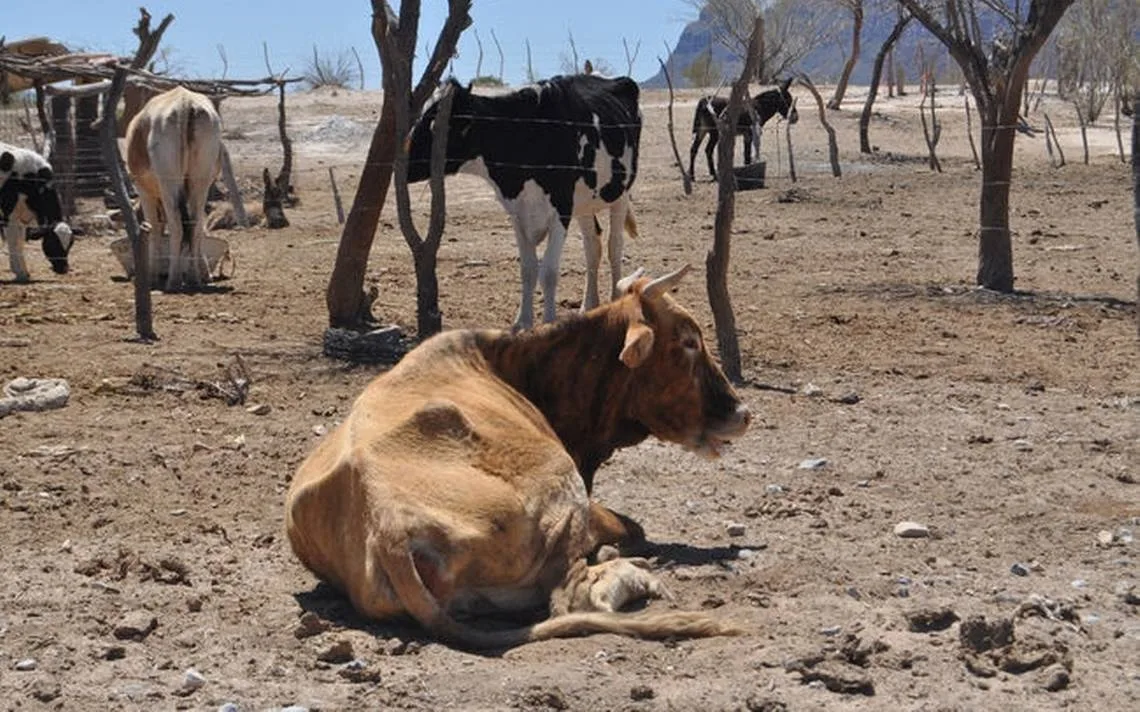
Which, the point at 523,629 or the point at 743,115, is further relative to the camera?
the point at 743,115

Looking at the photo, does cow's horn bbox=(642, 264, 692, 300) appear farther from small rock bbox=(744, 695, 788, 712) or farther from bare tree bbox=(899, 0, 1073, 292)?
bare tree bbox=(899, 0, 1073, 292)

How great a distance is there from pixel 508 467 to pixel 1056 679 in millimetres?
2241

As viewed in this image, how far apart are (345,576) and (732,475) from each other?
3.04 meters

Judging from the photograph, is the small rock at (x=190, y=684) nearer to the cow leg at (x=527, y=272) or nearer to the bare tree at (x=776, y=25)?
the cow leg at (x=527, y=272)

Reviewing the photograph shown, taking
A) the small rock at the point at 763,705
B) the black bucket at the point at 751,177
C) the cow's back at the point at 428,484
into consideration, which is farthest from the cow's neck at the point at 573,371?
the black bucket at the point at 751,177

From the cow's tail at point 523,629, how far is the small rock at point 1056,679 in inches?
43.3

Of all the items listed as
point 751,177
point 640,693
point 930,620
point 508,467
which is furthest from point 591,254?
point 751,177

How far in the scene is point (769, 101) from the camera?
32.9 m

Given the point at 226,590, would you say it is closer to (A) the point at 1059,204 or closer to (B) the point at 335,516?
(B) the point at 335,516

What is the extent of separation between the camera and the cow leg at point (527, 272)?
13.4 m

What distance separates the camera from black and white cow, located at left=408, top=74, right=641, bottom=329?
1360 centimetres

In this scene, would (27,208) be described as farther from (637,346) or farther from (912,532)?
(912,532)

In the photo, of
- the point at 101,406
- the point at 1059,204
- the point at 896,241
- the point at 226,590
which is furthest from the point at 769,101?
the point at 226,590

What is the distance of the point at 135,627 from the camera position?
6195mm
